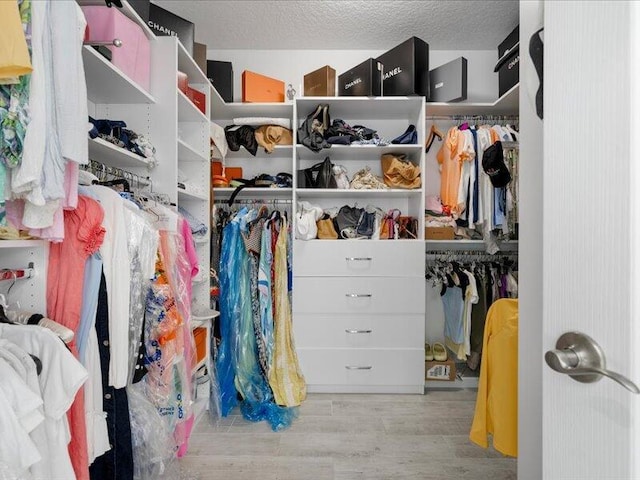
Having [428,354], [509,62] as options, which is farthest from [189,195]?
[509,62]

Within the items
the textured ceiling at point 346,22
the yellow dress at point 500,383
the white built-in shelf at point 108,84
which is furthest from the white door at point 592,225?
the textured ceiling at point 346,22

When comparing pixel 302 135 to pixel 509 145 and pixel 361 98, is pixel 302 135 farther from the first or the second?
pixel 509 145

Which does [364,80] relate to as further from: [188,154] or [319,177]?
[188,154]

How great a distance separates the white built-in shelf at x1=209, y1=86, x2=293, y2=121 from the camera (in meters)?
2.48

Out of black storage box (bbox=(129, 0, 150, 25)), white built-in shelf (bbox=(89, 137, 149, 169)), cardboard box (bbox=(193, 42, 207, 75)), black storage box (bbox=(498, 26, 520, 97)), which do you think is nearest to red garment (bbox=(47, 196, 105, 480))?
white built-in shelf (bbox=(89, 137, 149, 169))

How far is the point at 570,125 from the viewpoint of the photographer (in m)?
0.57

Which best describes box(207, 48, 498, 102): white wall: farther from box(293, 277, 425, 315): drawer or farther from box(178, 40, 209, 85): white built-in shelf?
box(293, 277, 425, 315): drawer

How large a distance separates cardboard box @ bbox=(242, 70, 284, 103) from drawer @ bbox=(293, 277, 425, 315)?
1.31m

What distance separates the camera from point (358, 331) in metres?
2.43

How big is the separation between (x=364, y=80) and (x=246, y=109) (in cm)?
86

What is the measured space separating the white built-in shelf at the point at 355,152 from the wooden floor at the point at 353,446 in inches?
67.7

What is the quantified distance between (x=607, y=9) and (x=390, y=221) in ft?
6.67

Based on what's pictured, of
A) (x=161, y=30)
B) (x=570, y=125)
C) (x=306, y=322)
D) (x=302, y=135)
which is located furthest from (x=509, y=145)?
(x=161, y=30)

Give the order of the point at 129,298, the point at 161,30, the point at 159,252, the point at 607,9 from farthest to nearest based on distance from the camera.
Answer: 1. the point at 161,30
2. the point at 159,252
3. the point at 129,298
4. the point at 607,9
